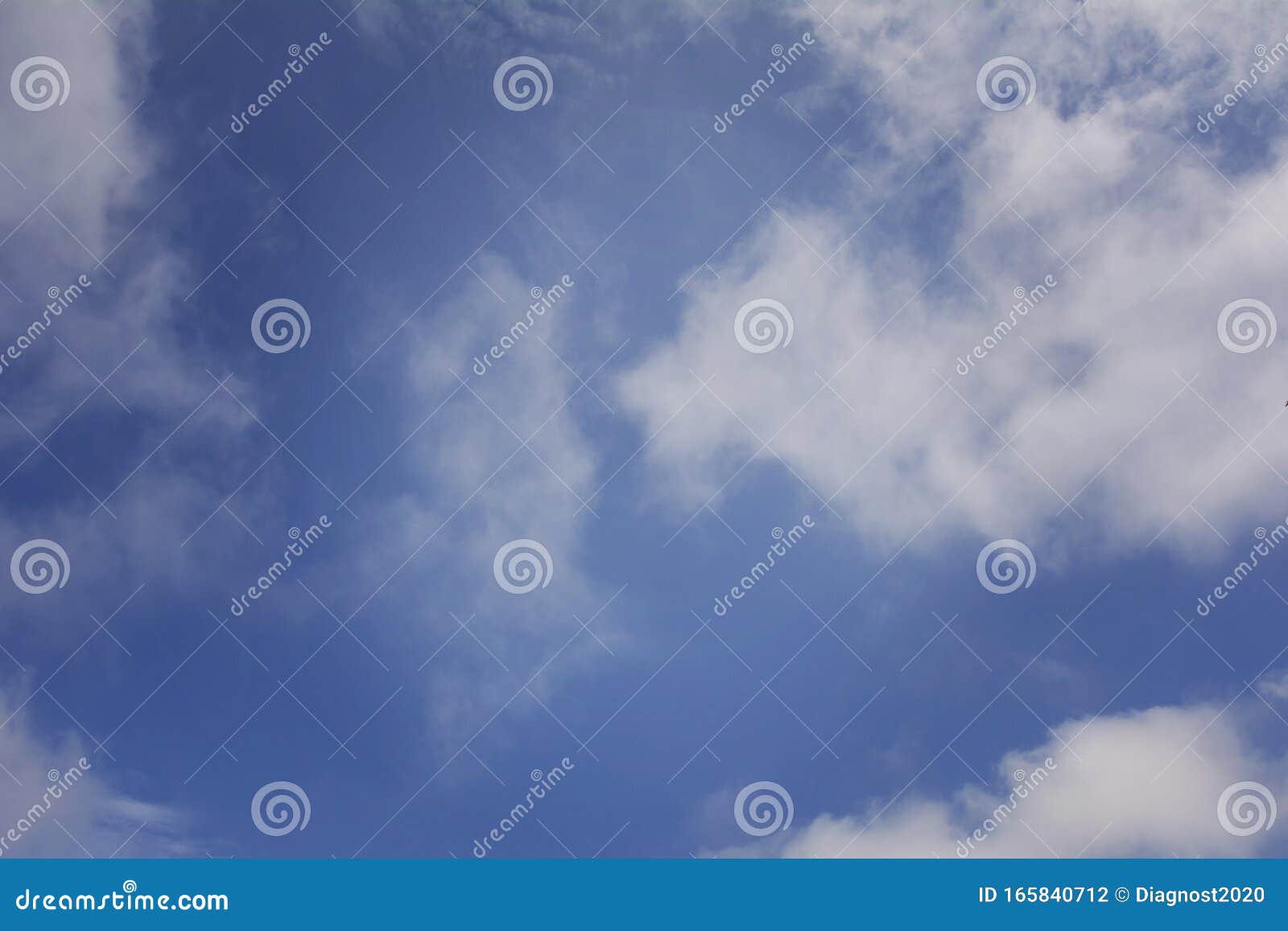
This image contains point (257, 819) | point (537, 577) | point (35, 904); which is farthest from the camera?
point (537, 577)

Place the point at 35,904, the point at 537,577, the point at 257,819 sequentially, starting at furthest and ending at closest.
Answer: the point at 537,577, the point at 257,819, the point at 35,904

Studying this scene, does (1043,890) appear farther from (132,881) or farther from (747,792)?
(132,881)

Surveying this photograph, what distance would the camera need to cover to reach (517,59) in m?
20.9

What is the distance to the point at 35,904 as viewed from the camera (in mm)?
14938

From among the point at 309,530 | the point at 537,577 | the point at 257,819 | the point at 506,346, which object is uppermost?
the point at 506,346

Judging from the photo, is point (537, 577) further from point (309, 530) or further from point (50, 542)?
point (50, 542)

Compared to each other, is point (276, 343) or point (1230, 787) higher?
point (1230, 787)

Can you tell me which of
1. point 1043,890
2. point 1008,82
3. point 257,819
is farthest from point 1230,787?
point 257,819

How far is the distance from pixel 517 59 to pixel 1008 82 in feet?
31.6

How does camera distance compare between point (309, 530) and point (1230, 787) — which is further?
point (309, 530)

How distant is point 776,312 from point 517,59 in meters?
7.07

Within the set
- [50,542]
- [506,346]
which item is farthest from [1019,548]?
[50,542]
